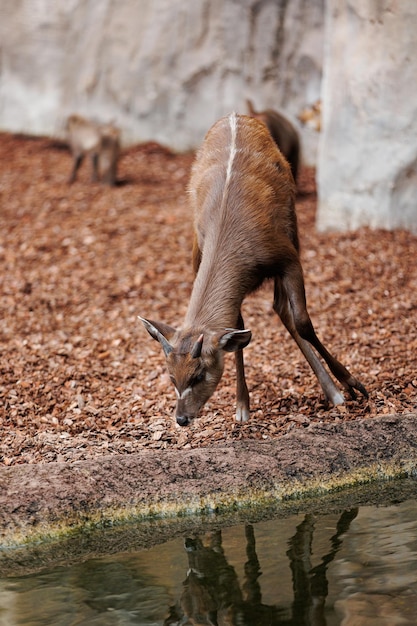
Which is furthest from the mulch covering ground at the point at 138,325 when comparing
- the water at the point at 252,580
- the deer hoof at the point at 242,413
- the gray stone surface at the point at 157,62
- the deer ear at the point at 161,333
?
the gray stone surface at the point at 157,62

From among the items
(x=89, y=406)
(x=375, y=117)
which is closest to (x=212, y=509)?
(x=89, y=406)

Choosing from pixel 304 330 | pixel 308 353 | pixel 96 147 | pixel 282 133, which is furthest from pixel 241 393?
pixel 96 147

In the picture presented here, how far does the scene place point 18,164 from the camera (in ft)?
48.2

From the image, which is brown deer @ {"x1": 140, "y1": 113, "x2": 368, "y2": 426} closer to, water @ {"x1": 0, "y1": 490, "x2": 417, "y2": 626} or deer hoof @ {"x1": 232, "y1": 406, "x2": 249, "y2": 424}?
deer hoof @ {"x1": 232, "y1": 406, "x2": 249, "y2": 424}

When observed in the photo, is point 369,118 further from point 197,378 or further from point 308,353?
point 197,378

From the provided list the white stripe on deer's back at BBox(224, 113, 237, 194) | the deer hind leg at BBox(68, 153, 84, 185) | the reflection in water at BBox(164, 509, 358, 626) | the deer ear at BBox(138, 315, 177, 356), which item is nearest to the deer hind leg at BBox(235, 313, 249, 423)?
the deer ear at BBox(138, 315, 177, 356)

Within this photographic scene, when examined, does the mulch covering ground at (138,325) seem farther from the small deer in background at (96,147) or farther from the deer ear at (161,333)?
the deer ear at (161,333)

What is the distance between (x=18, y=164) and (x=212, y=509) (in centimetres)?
1032

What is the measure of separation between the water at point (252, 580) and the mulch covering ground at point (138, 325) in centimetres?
114

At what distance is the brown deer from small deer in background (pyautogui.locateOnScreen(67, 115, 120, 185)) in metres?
6.38

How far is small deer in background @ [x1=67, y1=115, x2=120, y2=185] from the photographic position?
13.0 meters

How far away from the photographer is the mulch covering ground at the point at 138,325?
6.44 meters

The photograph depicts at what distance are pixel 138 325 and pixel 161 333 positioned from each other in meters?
3.03

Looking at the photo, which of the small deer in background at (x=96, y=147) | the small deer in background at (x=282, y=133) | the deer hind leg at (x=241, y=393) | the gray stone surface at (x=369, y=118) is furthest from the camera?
the small deer in background at (x=96, y=147)
